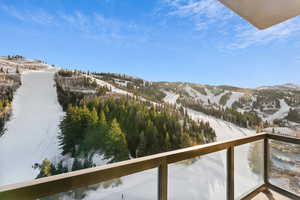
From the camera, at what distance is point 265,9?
1315 mm

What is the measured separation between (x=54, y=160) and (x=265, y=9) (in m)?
3.75

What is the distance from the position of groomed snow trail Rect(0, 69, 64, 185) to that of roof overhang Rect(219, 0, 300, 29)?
327cm

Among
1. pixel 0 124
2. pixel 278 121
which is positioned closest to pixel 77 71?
pixel 0 124

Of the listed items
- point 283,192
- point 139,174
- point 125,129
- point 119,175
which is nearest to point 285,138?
point 283,192

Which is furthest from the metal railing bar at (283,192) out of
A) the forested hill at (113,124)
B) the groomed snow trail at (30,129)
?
the groomed snow trail at (30,129)

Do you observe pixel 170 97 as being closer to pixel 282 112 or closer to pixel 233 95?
pixel 233 95

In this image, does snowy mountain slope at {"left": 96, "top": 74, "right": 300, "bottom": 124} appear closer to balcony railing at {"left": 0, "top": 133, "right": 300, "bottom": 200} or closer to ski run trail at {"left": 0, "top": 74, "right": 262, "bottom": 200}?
ski run trail at {"left": 0, "top": 74, "right": 262, "bottom": 200}

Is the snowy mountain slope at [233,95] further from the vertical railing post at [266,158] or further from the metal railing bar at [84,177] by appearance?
the metal railing bar at [84,177]

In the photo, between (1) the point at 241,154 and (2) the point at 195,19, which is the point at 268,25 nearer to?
(1) the point at 241,154

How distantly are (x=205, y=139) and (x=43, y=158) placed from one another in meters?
3.73

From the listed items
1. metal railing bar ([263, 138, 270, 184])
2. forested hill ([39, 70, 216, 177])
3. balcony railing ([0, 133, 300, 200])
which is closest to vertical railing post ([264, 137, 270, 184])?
metal railing bar ([263, 138, 270, 184])

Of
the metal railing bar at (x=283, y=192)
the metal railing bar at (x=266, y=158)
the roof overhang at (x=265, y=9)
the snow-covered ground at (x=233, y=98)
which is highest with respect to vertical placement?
the roof overhang at (x=265, y=9)

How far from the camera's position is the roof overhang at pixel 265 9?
1231 mm

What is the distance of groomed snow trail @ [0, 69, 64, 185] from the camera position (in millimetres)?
2680
